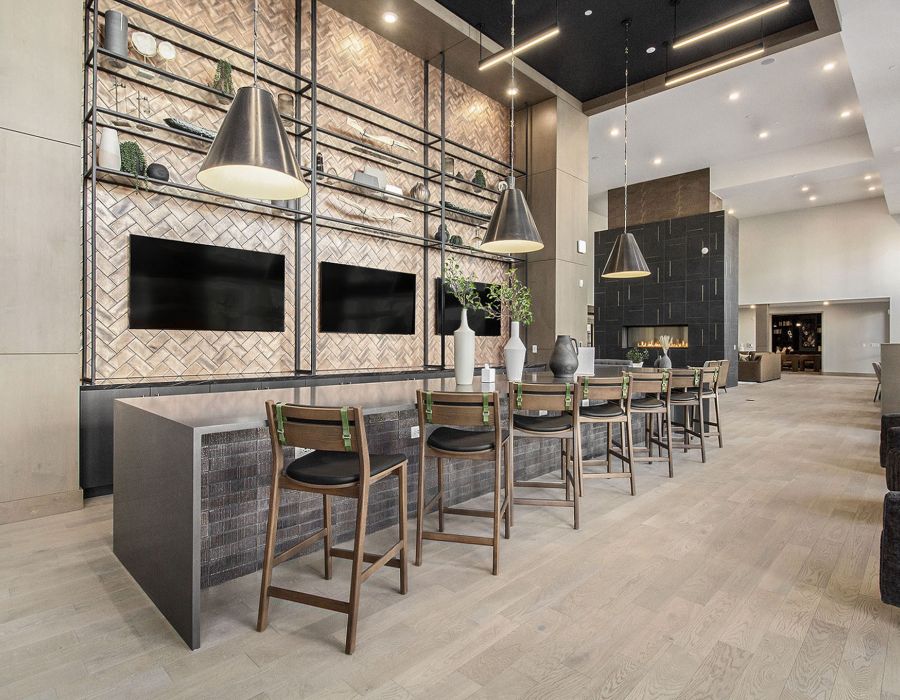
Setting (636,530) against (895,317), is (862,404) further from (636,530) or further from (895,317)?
(636,530)

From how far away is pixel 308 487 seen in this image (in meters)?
1.85

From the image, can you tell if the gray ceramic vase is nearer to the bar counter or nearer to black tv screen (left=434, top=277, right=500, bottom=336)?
the bar counter

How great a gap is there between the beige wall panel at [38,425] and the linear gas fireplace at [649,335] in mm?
11187

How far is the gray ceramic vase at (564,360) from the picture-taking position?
373 cm

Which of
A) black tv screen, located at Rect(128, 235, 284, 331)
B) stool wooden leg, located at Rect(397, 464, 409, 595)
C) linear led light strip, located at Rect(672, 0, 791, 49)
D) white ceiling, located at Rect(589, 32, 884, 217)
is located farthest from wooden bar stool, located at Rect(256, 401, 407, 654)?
white ceiling, located at Rect(589, 32, 884, 217)

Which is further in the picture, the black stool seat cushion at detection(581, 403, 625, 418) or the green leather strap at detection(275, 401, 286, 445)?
the black stool seat cushion at detection(581, 403, 625, 418)

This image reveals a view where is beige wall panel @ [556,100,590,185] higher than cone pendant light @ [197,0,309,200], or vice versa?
beige wall panel @ [556,100,590,185]

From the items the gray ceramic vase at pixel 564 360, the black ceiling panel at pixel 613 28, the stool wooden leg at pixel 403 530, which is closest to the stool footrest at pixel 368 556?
the stool wooden leg at pixel 403 530

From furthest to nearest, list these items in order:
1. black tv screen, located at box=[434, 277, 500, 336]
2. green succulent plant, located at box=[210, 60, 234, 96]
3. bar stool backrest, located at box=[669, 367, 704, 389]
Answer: black tv screen, located at box=[434, 277, 500, 336]
bar stool backrest, located at box=[669, 367, 704, 389]
green succulent plant, located at box=[210, 60, 234, 96]

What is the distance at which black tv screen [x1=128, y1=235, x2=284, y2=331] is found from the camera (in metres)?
3.86

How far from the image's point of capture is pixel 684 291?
11.2m

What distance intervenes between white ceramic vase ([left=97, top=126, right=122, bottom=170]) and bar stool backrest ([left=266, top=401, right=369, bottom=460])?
112 inches

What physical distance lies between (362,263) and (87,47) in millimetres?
2841

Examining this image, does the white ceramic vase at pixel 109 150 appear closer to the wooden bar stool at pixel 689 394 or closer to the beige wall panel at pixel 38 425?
the beige wall panel at pixel 38 425
